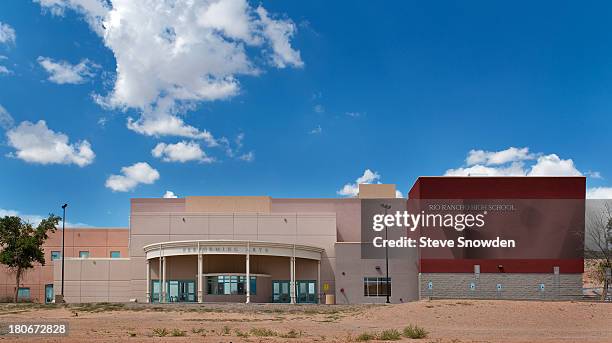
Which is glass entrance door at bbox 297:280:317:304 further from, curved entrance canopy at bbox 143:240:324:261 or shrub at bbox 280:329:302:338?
shrub at bbox 280:329:302:338

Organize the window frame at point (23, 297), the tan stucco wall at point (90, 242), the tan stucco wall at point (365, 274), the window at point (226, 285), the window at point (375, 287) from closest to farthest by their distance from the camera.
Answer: the window at point (226, 285)
the tan stucco wall at point (365, 274)
the window at point (375, 287)
the window frame at point (23, 297)
the tan stucco wall at point (90, 242)

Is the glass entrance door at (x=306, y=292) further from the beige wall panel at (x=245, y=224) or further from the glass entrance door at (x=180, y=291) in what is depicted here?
the glass entrance door at (x=180, y=291)

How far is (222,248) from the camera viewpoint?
60.6 metres

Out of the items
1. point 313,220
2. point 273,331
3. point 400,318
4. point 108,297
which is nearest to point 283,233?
point 313,220

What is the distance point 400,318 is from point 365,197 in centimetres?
3609

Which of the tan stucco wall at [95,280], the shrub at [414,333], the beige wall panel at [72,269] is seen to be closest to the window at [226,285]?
the tan stucco wall at [95,280]

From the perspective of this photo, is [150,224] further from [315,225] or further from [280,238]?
[315,225]

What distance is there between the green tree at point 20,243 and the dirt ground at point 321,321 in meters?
16.6

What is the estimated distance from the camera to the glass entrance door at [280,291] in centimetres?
6581

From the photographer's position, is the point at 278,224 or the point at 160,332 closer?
the point at 160,332

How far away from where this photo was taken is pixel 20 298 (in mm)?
73250

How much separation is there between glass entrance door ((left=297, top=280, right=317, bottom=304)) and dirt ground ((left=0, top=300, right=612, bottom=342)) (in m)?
13.3

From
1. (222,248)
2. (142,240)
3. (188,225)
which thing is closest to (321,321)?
(222,248)

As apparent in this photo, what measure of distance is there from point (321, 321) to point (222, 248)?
21028 mm
